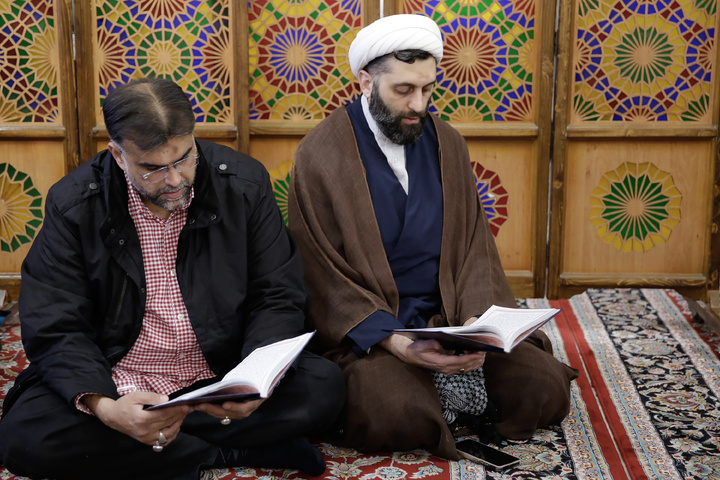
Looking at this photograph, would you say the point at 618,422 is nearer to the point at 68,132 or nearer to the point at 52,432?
the point at 52,432

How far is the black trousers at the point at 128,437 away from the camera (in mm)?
2281

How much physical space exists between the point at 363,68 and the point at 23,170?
2071mm

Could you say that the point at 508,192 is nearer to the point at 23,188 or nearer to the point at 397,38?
the point at 397,38

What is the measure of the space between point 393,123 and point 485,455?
3.64 ft

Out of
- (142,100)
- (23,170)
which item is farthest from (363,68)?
(23,170)

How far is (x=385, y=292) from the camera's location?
2.81 metres

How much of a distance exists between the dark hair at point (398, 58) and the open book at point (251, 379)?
105cm

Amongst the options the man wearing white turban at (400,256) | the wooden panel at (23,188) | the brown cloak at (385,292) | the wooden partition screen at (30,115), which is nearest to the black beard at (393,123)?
the man wearing white turban at (400,256)

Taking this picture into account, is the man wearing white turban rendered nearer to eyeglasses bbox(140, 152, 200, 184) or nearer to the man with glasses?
the man with glasses

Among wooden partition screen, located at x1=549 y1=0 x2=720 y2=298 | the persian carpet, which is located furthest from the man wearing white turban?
wooden partition screen, located at x1=549 y1=0 x2=720 y2=298

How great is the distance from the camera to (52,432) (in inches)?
89.4

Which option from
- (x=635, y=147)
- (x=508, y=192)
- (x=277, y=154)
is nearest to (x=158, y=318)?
(x=277, y=154)

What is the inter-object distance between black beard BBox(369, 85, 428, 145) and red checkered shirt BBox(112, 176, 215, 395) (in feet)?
2.42

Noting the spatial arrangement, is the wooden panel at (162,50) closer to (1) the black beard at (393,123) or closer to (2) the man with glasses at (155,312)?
(1) the black beard at (393,123)
